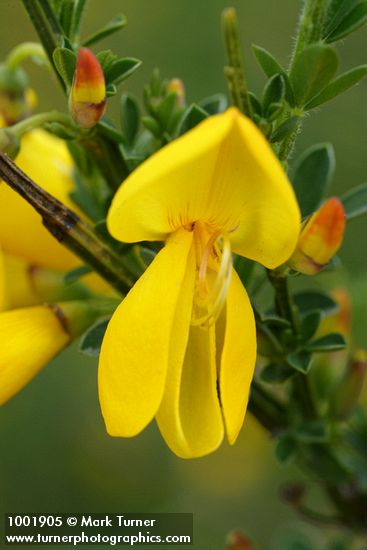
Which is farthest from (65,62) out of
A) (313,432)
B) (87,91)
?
(313,432)

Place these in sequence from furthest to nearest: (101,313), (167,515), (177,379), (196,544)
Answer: (196,544) → (167,515) → (101,313) → (177,379)

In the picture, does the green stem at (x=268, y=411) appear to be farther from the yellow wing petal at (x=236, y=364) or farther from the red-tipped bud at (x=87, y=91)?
the red-tipped bud at (x=87, y=91)

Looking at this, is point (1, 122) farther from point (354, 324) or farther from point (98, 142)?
point (354, 324)

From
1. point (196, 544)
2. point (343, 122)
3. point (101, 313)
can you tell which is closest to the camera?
point (101, 313)

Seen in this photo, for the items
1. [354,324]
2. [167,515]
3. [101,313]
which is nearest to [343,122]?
[354,324]

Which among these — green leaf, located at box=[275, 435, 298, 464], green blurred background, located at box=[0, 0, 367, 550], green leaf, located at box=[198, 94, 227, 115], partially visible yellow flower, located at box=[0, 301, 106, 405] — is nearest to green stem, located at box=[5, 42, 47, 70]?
green leaf, located at box=[198, 94, 227, 115]

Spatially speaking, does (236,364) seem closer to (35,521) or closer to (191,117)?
(191,117)
